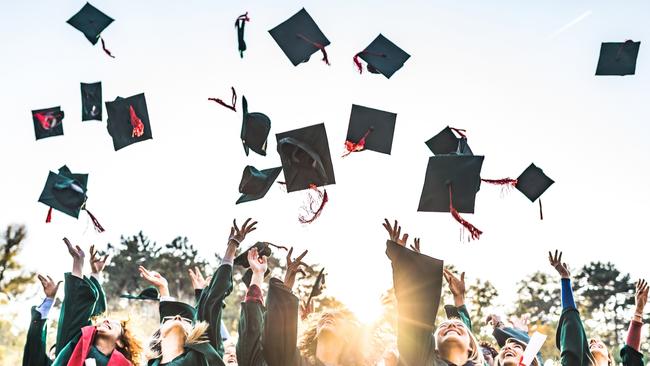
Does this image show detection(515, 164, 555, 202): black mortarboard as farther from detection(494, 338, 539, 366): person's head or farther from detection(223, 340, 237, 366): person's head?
detection(223, 340, 237, 366): person's head

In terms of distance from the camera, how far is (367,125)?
256 inches

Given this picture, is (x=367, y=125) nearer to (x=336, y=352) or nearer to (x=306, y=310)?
(x=306, y=310)

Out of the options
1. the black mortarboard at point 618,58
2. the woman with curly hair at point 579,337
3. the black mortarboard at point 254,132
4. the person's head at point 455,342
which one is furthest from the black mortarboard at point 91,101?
the black mortarboard at point 618,58

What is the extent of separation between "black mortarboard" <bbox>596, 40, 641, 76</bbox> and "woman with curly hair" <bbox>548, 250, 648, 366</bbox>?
2.98 m

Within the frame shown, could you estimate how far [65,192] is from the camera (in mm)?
6785

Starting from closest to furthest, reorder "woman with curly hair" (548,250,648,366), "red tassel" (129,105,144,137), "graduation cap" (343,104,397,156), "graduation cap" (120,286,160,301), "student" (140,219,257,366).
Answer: "student" (140,219,257,366) < "woman with curly hair" (548,250,648,366) < "graduation cap" (120,286,160,301) < "graduation cap" (343,104,397,156) < "red tassel" (129,105,144,137)

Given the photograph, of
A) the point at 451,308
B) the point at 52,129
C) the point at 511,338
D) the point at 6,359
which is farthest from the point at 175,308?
the point at 6,359

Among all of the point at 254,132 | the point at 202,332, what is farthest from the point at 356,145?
the point at 202,332

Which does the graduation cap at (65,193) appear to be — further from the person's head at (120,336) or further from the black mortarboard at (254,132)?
the person's head at (120,336)

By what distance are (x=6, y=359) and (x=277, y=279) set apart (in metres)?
25.4

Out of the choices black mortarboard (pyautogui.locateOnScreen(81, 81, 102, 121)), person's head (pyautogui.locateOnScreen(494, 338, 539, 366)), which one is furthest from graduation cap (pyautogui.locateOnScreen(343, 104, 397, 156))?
black mortarboard (pyautogui.locateOnScreen(81, 81, 102, 121))

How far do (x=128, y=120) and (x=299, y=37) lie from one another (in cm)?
229

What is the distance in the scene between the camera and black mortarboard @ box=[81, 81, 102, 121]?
7746 mm

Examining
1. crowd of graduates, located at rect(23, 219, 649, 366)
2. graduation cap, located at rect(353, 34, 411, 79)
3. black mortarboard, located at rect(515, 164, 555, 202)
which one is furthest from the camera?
black mortarboard, located at rect(515, 164, 555, 202)
